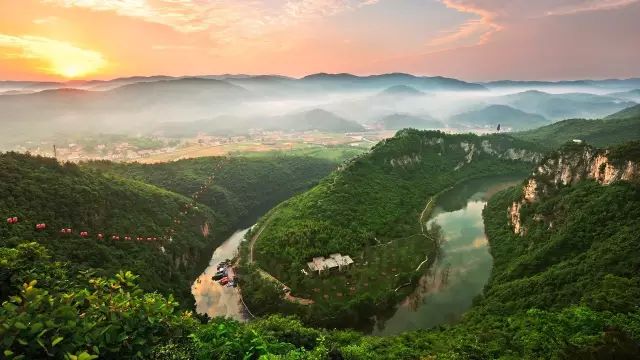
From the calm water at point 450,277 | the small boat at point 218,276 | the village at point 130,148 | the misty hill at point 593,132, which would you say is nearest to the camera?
the calm water at point 450,277

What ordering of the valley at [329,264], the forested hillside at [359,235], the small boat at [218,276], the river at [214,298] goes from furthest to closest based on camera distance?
the small boat at [218,276] < the river at [214,298] < the forested hillside at [359,235] < the valley at [329,264]

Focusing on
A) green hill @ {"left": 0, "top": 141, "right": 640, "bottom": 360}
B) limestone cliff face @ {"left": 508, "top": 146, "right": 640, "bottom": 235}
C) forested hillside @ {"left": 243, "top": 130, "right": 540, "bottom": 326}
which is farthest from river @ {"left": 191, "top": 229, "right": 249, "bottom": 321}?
limestone cliff face @ {"left": 508, "top": 146, "right": 640, "bottom": 235}

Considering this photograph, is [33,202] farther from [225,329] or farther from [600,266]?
[600,266]

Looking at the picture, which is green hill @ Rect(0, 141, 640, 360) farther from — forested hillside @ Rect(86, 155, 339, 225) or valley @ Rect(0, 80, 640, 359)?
forested hillside @ Rect(86, 155, 339, 225)

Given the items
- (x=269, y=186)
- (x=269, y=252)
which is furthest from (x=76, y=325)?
(x=269, y=186)

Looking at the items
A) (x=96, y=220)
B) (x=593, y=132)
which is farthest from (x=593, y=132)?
(x=96, y=220)

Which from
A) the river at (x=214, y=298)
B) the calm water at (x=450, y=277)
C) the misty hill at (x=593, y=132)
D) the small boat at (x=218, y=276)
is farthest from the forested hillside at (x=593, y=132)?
the river at (x=214, y=298)

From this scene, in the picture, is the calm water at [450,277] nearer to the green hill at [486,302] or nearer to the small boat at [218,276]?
the green hill at [486,302]
